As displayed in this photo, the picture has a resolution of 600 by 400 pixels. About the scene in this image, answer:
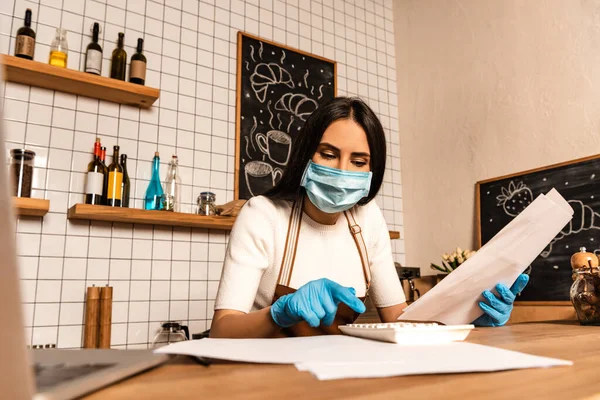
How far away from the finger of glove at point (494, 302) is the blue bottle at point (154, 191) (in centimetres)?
149

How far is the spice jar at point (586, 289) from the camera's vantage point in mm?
1187

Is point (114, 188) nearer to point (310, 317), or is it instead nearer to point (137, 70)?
point (137, 70)

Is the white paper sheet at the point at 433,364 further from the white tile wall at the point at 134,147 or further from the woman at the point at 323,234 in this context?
the white tile wall at the point at 134,147

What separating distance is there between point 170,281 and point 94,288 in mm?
354

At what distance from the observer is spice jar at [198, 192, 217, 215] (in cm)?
223

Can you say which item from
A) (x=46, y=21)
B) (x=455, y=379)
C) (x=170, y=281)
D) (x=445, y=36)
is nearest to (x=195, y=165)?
(x=170, y=281)

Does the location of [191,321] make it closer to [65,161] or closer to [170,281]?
[170,281]

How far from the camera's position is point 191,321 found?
221 cm

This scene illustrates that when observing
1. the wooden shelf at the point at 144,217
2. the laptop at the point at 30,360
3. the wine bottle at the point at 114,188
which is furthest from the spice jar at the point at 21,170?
the laptop at the point at 30,360

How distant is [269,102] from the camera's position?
267 cm

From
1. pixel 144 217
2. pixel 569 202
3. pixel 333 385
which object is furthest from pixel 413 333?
pixel 569 202

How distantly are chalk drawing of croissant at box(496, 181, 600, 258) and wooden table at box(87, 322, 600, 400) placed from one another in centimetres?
182

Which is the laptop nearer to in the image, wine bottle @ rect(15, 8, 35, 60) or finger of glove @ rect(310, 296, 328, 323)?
finger of glove @ rect(310, 296, 328, 323)

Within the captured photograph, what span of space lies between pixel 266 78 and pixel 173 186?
89 centimetres
